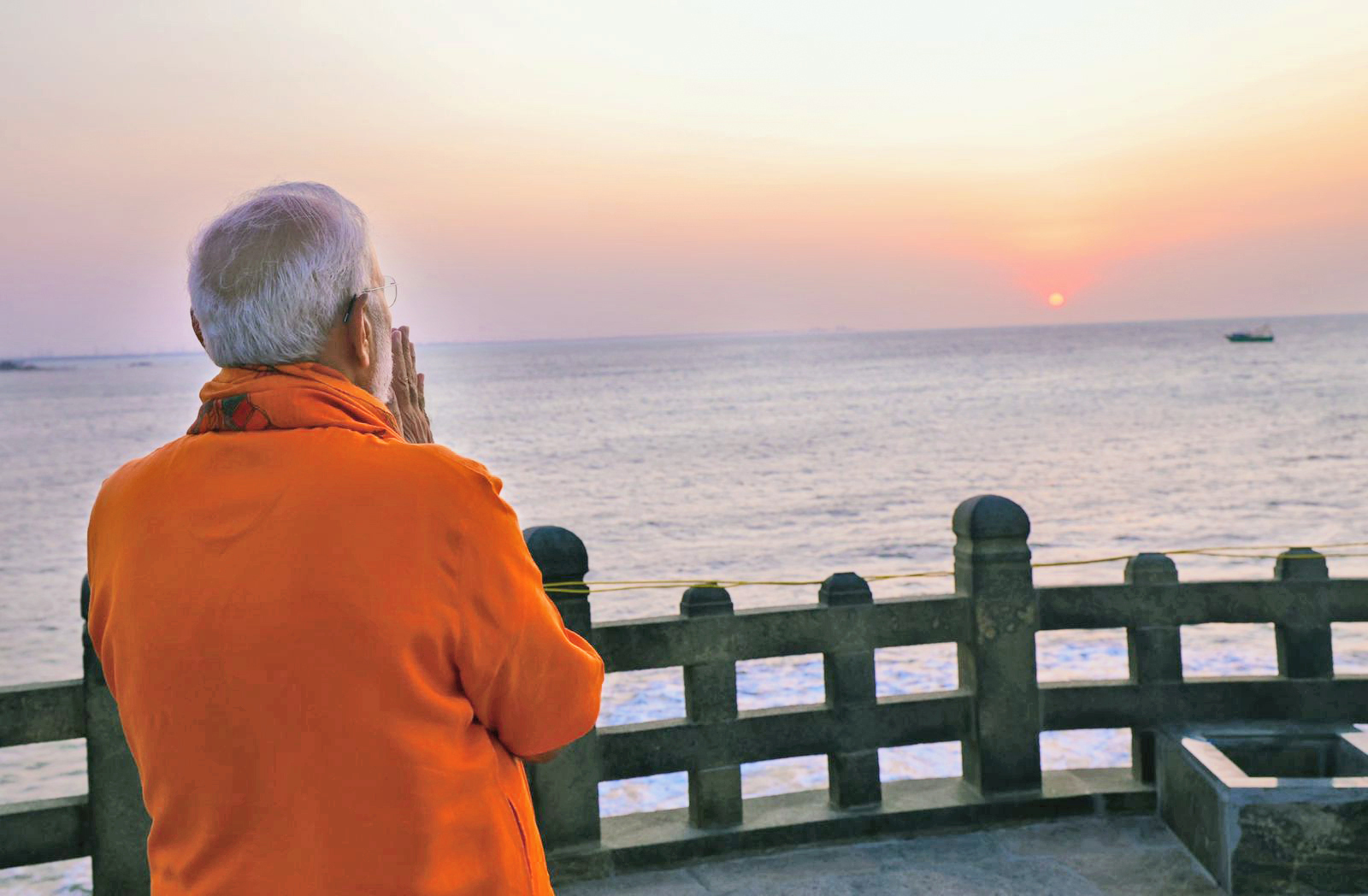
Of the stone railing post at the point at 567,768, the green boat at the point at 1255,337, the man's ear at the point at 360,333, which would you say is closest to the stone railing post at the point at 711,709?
the stone railing post at the point at 567,768

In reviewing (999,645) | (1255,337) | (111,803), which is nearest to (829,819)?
(999,645)

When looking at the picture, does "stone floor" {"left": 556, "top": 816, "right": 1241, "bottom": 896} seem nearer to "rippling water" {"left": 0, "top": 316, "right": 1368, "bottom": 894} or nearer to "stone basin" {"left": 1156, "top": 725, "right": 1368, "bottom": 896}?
"stone basin" {"left": 1156, "top": 725, "right": 1368, "bottom": 896}

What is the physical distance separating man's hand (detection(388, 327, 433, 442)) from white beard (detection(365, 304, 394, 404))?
0.52ft

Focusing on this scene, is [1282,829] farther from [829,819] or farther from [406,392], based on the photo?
[406,392]

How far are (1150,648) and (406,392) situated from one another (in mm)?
4174

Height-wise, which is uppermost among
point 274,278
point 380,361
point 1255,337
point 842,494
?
point 1255,337

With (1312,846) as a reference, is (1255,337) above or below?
above

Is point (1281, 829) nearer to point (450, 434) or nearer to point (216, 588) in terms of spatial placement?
point (216, 588)

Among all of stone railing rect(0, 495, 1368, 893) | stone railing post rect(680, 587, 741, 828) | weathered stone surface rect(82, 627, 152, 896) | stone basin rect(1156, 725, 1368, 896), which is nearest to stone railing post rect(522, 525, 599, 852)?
stone railing rect(0, 495, 1368, 893)

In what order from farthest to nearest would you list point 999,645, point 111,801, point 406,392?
point 999,645, point 111,801, point 406,392

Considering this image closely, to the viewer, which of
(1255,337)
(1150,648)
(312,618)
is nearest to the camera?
(312,618)

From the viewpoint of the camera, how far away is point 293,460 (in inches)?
62.5

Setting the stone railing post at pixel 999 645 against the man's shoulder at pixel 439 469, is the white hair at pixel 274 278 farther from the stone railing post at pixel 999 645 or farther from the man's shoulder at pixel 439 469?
the stone railing post at pixel 999 645

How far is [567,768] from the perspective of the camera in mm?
4680
